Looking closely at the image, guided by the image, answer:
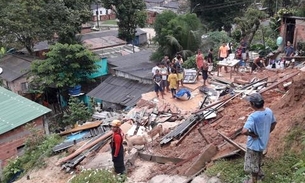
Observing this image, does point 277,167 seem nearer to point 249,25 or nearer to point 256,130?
point 256,130

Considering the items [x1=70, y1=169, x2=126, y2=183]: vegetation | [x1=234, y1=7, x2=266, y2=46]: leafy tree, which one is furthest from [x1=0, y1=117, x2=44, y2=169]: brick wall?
[x1=234, y1=7, x2=266, y2=46]: leafy tree

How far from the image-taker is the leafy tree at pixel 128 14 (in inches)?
1315

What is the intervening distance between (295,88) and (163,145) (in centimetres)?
354

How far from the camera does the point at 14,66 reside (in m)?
27.6

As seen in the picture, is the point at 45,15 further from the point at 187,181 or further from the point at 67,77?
the point at 187,181

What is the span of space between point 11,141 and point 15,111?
147 cm

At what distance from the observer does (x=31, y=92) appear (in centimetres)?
2302

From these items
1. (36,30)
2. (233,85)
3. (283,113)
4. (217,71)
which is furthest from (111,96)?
(283,113)

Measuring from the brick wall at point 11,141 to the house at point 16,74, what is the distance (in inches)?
489

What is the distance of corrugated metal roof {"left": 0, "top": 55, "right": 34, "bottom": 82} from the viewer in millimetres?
25877

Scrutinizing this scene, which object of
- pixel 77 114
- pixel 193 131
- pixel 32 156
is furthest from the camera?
pixel 77 114

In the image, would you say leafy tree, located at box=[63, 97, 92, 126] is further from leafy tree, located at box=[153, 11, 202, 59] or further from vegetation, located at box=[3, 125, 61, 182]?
leafy tree, located at box=[153, 11, 202, 59]

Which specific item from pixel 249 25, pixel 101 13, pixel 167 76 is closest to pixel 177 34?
pixel 249 25

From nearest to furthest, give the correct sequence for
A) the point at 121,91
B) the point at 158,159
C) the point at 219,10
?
the point at 158,159 < the point at 121,91 < the point at 219,10
